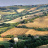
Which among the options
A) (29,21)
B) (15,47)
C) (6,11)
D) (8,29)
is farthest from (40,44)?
(6,11)

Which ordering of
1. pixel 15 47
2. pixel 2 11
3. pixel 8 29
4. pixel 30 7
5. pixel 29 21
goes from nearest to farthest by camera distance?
pixel 15 47
pixel 8 29
pixel 29 21
pixel 2 11
pixel 30 7

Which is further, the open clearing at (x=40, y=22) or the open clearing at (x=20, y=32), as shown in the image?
the open clearing at (x=40, y=22)

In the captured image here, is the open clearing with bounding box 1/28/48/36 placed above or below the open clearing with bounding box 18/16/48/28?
below

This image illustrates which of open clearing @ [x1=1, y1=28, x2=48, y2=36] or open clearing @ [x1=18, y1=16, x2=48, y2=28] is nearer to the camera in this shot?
open clearing @ [x1=1, y1=28, x2=48, y2=36]

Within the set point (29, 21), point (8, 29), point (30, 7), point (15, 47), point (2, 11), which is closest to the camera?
point (15, 47)

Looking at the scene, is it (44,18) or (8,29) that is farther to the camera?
(44,18)

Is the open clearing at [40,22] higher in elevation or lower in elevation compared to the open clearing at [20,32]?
higher

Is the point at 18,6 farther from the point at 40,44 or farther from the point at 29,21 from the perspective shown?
the point at 40,44

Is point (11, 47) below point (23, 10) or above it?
below

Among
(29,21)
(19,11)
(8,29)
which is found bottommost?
(8,29)

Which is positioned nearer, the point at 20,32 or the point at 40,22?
the point at 20,32

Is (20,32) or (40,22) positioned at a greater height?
(40,22)
